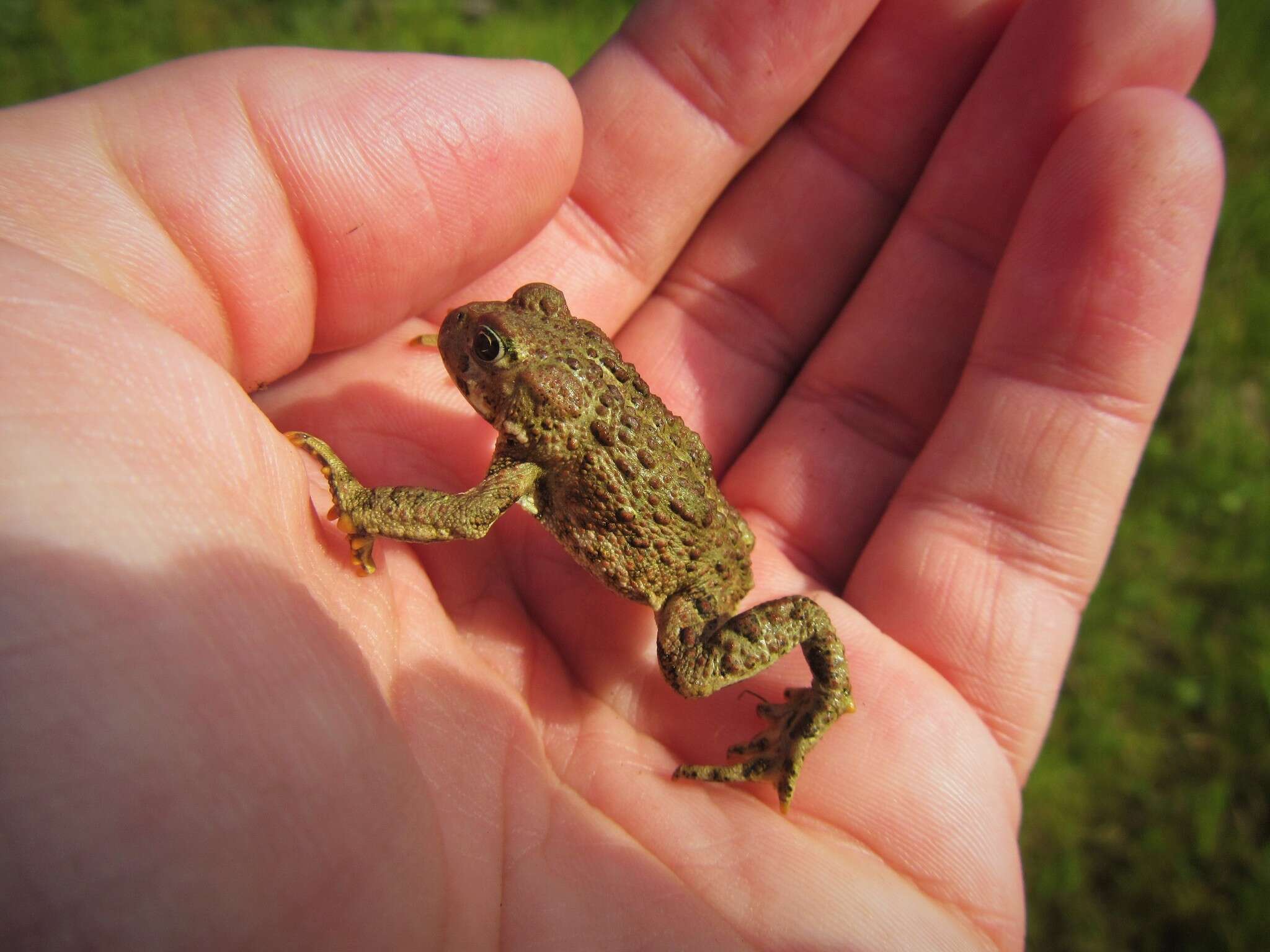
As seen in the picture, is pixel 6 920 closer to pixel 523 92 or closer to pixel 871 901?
pixel 871 901

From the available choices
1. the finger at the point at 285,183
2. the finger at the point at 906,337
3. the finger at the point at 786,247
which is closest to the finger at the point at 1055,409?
the finger at the point at 906,337

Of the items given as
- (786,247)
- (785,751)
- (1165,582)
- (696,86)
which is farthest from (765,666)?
(1165,582)

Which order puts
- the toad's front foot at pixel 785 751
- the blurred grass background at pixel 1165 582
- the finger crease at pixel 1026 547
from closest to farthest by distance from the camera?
the toad's front foot at pixel 785 751 → the finger crease at pixel 1026 547 → the blurred grass background at pixel 1165 582

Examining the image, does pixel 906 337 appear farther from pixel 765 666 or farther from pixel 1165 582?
pixel 1165 582

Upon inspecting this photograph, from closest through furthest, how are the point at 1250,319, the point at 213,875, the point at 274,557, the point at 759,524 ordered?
the point at 213,875
the point at 274,557
the point at 759,524
the point at 1250,319

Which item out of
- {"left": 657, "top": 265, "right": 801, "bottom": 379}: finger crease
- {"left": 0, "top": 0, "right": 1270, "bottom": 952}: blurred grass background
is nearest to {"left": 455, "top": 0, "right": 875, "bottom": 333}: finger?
{"left": 657, "top": 265, "right": 801, "bottom": 379}: finger crease

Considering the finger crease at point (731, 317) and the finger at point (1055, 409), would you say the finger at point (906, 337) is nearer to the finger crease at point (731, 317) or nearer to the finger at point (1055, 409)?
the finger crease at point (731, 317)

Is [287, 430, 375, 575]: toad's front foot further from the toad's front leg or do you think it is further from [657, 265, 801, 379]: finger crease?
[657, 265, 801, 379]: finger crease

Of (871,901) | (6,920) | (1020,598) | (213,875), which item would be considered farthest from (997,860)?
(6,920)
